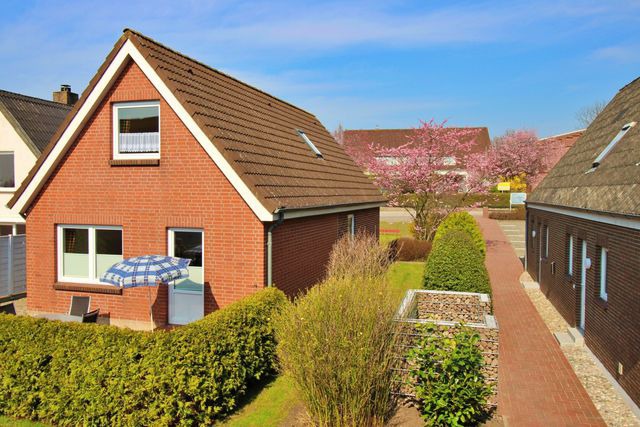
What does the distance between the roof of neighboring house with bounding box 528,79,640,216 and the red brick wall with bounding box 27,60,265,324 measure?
21.8 ft

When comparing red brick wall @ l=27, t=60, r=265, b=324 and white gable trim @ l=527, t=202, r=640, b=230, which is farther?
red brick wall @ l=27, t=60, r=265, b=324

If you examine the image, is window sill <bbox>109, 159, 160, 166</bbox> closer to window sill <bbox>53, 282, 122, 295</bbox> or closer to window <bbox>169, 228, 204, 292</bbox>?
window <bbox>169, 228, 204, 292</bbox>

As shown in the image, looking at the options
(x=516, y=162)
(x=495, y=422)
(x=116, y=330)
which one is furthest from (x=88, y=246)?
(x=516, y=162)

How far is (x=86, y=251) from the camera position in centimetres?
1184

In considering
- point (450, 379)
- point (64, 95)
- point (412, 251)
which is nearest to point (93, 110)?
point (450, 379)

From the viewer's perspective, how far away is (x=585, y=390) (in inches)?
337

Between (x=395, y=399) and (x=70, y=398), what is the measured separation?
177 inches

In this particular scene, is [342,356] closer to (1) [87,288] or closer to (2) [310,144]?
(1) [87,288]

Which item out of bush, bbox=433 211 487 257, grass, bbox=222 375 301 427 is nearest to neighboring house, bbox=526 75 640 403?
bush, bbox=433 211 487 257

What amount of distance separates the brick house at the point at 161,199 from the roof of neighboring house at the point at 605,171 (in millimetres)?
5985

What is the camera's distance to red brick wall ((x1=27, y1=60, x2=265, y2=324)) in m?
10.4

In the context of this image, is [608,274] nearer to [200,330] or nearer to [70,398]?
[200,330]

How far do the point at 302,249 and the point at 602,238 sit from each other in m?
6.30

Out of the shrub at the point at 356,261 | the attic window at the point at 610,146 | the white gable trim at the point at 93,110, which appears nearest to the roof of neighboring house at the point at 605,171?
the attic window at the point at 610,146
